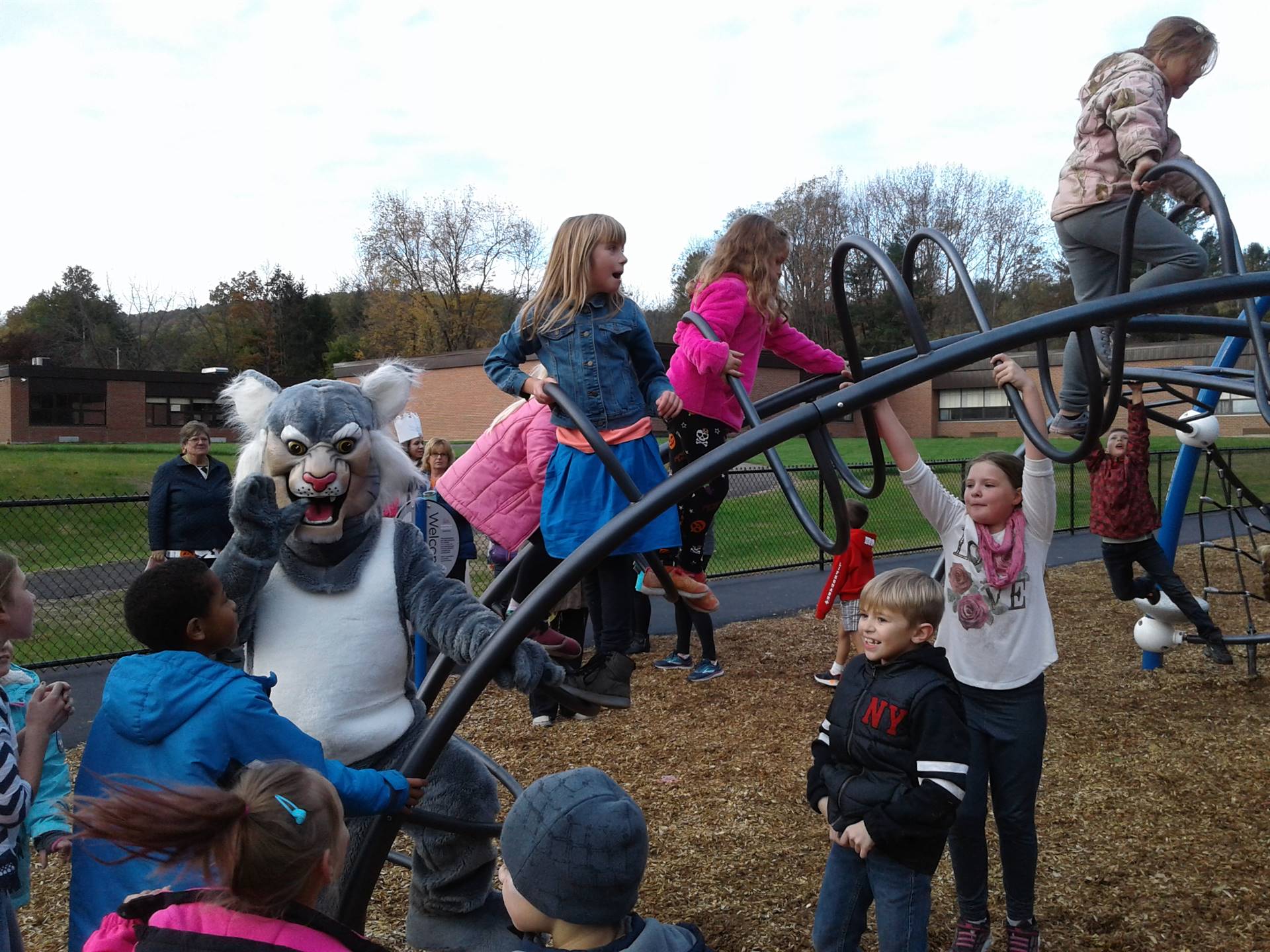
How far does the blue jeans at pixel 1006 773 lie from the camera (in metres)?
2.56

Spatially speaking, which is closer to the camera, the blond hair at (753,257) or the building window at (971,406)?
the blond hair at (753,257)

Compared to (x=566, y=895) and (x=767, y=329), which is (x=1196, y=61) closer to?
(x=767, y=329)

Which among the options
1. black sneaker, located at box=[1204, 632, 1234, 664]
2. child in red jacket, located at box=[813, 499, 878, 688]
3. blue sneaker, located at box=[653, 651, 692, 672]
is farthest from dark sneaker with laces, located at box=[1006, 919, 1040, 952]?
black sneaker, located at box=[1204, 632, 1234, 664]

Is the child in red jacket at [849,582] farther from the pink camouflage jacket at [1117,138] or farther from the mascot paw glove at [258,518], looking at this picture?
the mascot paw glove at [258,518]

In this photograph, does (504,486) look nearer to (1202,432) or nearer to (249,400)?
(249,400)

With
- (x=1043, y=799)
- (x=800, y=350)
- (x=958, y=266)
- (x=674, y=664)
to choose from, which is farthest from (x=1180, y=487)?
(x=958, y=266)

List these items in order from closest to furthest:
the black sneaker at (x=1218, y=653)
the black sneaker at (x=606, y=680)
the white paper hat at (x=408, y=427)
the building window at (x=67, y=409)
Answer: the black sneaker at (x=606, y=680), the white paper hat at (x=408, y=427), the black sneaker at (x=1218, y=653), the building window at (x=67, y=409)

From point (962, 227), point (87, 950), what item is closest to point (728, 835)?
point (87, 950)

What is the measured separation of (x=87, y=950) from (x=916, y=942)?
1574 mm

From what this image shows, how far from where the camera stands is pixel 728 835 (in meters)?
3.81

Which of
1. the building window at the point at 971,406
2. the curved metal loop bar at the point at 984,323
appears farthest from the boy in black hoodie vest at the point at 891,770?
the building window at the point at 971,406

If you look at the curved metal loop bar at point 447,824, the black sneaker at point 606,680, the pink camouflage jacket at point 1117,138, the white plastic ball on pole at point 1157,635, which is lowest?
the white plastic ball on pole at point 1157,635

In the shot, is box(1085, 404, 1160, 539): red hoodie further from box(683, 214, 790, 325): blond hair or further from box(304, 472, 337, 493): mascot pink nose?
box(304, 472, 337, 493): mascot pink nose

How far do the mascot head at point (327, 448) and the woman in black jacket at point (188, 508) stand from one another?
13.2 ft
